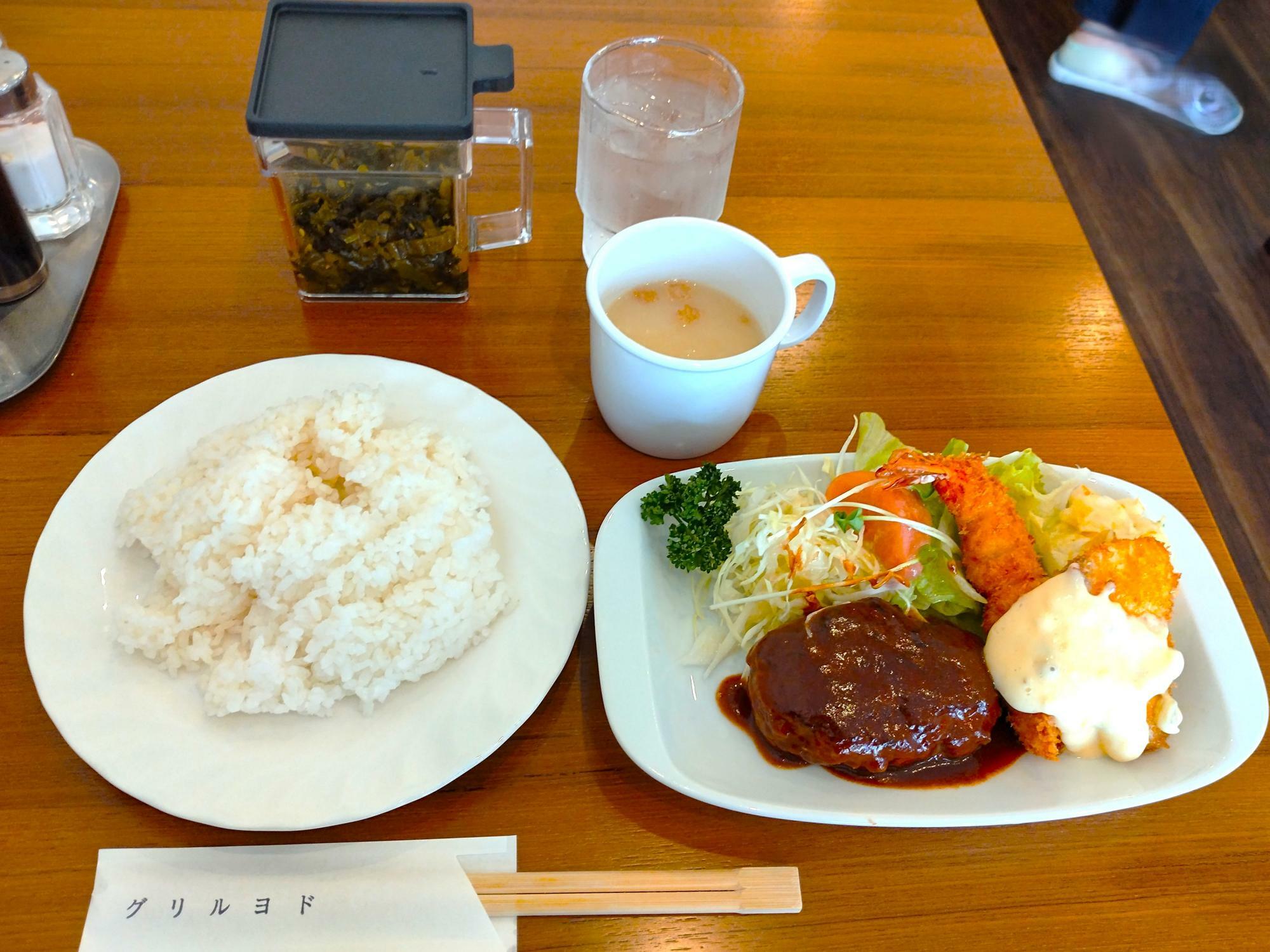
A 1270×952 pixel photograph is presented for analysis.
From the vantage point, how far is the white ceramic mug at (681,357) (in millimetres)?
1281

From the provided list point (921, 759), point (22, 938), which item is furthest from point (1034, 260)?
point (22, 938)

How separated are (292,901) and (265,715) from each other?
8.8 inches

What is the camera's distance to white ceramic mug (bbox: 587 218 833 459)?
128 cm

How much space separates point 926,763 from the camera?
3.85 feet

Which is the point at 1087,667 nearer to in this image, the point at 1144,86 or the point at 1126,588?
the point at 1126,588

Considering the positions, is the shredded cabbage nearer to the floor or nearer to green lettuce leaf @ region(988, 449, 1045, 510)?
green lettuce leaf @ region(988, 449, 1045, 510)

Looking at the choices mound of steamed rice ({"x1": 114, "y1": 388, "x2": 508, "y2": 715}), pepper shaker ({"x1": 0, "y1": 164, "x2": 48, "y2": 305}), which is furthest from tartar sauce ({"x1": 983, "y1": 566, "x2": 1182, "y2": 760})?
pepper shaker ({"x1": 0, "y1": 164, "x2": 48, "y2": 305})

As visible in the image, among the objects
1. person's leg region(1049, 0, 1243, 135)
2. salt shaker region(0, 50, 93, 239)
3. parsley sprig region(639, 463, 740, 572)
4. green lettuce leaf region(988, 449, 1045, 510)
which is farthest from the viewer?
person's leg region(1049, 0, 1243, 135)

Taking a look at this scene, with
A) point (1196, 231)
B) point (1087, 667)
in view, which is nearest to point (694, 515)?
point (1087, 667)

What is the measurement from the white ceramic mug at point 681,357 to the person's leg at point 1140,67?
3394 mm

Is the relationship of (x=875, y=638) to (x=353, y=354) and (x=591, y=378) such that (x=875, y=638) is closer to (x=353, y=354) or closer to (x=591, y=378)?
(x=591, y=378)

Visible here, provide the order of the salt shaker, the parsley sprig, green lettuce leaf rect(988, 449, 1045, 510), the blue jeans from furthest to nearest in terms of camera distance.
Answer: the blue jeans
the salt shaker
green lettuce leaf rect(988, 449, 1045, 510)
the parsley sprig

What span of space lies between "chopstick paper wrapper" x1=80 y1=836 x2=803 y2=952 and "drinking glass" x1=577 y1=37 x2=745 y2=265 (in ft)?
3.69

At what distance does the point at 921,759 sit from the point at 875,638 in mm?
166
